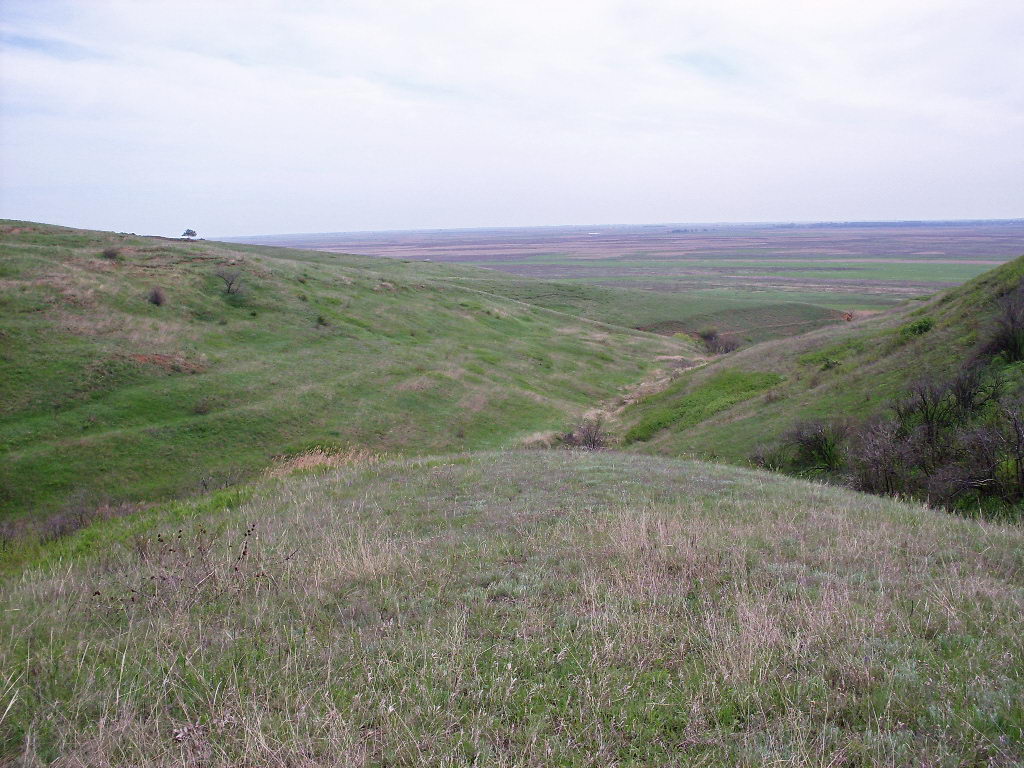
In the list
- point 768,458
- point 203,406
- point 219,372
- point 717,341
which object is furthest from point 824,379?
point 717,341

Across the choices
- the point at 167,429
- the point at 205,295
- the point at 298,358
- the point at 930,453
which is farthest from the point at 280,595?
the point at 205,295

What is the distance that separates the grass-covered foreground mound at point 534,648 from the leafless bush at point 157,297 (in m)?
34.0

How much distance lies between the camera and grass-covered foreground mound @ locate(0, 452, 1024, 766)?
356cm

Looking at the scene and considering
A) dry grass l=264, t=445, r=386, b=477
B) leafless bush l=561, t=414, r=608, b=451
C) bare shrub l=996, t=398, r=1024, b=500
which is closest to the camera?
bare shrub l=996, t=398, r=1024, b=500

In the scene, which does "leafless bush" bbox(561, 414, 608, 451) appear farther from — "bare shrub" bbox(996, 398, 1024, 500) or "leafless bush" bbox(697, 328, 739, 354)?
"leafless bush" bbox(697, 328, 739, 354)

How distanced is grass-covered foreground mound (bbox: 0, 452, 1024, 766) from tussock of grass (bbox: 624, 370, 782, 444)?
24.5 meters

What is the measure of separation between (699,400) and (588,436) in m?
8.81

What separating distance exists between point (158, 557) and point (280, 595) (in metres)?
2.74

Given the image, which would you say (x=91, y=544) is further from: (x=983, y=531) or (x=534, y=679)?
(x=983, y=531)

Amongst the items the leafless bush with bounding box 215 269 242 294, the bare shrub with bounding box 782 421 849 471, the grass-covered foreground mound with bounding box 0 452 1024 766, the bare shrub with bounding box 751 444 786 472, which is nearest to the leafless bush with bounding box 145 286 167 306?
the leafless bush with bounding box 215 269 242 294

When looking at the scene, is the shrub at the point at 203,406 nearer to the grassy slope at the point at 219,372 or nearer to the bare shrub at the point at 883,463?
the grassy slope at the point at 219,372

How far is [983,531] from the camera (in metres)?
8.30

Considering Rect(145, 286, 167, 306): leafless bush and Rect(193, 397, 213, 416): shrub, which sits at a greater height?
Rect(145, 286, 167, 306): leafless bush

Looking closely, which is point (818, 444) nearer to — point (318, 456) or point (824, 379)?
point (824, 379)
